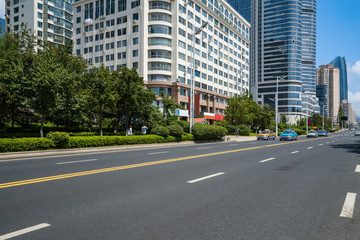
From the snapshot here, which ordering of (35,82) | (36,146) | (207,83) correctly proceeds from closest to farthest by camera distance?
(36,146) < (35,82) < (207,83)

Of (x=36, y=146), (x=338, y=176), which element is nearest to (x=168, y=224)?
(x=338, y=176)

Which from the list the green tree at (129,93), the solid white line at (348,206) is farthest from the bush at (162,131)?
the solid white line at (348,206)

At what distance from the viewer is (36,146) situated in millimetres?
17406

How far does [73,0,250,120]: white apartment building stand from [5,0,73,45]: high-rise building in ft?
33.4

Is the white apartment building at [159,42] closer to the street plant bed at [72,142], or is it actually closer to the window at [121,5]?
the window at [121,5]

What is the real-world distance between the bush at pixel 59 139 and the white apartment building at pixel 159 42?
28316 mm

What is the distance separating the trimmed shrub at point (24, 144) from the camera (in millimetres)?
15762

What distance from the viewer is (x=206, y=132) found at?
111 feet

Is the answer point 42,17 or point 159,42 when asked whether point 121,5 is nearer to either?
point 159,42

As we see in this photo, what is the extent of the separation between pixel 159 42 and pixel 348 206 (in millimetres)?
55566

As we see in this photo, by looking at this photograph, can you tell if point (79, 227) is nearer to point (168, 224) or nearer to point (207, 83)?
point (168, 224)

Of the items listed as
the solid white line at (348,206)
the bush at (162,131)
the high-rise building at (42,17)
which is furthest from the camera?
the high-rise building at (42,17)

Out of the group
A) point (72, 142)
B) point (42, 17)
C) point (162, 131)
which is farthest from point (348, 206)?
point (42, 17)

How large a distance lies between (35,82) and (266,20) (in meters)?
157
